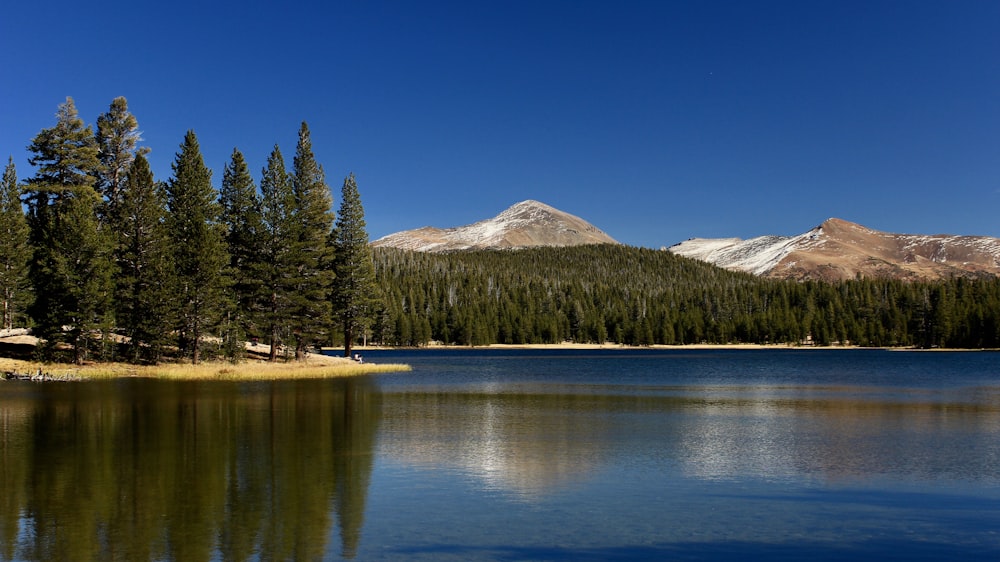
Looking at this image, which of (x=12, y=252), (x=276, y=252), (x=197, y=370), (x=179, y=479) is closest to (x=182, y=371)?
(x=197, y=370)

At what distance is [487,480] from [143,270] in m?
56.2

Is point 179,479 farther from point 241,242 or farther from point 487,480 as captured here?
point 241,242

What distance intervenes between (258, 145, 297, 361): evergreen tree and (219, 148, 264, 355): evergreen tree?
87 centimetres

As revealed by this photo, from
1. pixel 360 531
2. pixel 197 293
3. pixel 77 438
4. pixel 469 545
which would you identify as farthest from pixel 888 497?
pixel 197 293

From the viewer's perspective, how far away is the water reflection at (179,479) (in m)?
16.4

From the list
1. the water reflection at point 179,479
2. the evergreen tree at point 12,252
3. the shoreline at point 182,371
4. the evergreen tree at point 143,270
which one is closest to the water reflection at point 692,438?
the water reflection at point 179,479

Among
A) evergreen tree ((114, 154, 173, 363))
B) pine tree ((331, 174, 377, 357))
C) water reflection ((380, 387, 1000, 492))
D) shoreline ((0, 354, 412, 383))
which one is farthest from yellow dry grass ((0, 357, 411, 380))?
water reflection ((380, 387, 1000, 492))

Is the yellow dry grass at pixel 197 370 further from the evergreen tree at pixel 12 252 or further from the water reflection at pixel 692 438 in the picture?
the water reflection at pixel 692 438

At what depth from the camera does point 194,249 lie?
231ft

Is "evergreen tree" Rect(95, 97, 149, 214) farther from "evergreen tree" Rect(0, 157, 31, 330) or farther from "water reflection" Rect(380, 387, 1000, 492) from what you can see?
"water reflection" Rect(380, 387, 1000, 492)

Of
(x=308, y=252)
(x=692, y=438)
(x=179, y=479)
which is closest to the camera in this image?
(x=179, y=479)

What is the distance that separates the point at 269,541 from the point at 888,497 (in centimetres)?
1672

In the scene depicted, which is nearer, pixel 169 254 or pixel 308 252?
pixel 169 254

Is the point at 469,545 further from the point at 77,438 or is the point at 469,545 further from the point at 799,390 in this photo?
the point at 799,390
